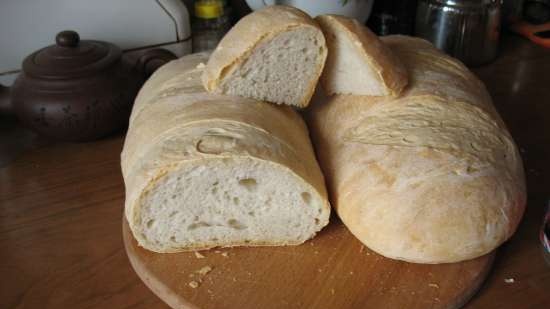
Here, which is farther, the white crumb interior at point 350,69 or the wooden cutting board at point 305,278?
the white crumb interior at point 350,69

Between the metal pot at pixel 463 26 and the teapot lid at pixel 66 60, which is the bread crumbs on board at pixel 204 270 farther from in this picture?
the metal pot at pixel 463 26

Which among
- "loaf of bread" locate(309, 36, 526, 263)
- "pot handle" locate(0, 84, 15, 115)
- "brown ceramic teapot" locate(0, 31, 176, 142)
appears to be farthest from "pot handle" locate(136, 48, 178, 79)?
"loaf of bread" locate(309, 36, 526, 263)

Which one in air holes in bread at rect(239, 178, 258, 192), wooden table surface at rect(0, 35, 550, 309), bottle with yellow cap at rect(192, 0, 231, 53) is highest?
bottle with yellow cap at rect(192, 0, 231, 53)

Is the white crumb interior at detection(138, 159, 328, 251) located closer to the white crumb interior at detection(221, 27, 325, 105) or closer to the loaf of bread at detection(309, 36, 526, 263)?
the loaf of bread at detection(309, 36, 526, 263)

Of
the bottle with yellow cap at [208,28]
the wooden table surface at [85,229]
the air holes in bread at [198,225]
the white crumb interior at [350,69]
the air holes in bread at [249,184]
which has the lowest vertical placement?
the wooden table surface at [85,229]

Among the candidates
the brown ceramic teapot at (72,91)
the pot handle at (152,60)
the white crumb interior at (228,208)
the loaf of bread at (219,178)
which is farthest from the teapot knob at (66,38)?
the white crumb interior at (228,208)

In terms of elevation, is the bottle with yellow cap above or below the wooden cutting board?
above
